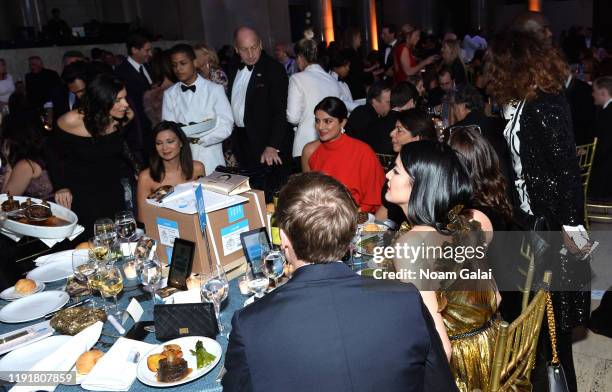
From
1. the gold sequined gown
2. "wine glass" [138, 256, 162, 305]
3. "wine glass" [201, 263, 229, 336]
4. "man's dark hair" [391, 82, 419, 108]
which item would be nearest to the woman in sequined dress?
the gold sequined gown

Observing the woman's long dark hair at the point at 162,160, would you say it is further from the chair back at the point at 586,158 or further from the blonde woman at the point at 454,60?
the blonde woman at the point at 454,60

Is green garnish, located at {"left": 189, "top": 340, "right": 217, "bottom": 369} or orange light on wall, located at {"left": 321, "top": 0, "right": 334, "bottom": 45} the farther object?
orange light on wall, located at {"left": 321, "top": 0, "right": 334, "bottom": 45}

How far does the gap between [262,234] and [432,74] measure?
4.91 m

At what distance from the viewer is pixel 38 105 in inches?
316

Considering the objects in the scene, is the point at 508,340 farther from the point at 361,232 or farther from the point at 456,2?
the point at 456,2

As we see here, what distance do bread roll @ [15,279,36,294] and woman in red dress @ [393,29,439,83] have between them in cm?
591

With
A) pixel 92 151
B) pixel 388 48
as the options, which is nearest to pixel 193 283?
pixel 92 151

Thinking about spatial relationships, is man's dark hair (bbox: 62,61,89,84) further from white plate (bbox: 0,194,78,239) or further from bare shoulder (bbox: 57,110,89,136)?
white plate (bbox: 0,194,78,239)

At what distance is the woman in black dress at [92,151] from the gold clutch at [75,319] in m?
1.57

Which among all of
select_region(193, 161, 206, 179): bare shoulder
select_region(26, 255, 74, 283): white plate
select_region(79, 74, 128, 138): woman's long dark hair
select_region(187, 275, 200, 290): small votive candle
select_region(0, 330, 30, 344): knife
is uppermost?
select_region(79, 74, 128, 138): woman's long dark hair

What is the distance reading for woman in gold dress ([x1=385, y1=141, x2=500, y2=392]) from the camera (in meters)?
1.73

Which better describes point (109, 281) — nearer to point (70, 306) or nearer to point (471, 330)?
point (70, 306)

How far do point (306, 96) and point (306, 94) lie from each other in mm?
18

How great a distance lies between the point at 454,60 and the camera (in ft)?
22.9
